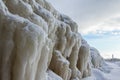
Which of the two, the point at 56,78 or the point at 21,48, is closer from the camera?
the point at 21,48

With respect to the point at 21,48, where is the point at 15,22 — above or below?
above

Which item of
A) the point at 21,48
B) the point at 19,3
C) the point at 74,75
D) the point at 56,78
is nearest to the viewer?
the point at 21,48

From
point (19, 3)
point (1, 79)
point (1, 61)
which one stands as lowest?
point (1, 79)

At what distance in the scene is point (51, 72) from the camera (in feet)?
41.3

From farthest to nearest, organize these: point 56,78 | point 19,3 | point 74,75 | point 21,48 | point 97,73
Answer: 1. point 97,73
2. point 74,75
3. point 56,78
4. point 19,3
5. point 21,48

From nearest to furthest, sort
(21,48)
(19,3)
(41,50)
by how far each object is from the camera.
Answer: (21,48) < (41,50) < (19,3)

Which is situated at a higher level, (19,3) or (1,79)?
(19,3)

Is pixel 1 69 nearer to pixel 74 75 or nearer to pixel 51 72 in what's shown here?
pixel 51 72

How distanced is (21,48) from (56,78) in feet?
15.1

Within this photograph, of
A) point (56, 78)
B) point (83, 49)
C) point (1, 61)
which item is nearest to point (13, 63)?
point (1, 61)

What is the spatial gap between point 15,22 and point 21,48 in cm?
89

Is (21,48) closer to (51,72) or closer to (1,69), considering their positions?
(1,69)

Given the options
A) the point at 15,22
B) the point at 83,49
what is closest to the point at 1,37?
the point at 15,22

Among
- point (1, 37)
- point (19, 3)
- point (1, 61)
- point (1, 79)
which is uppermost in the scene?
point (19, 3)
